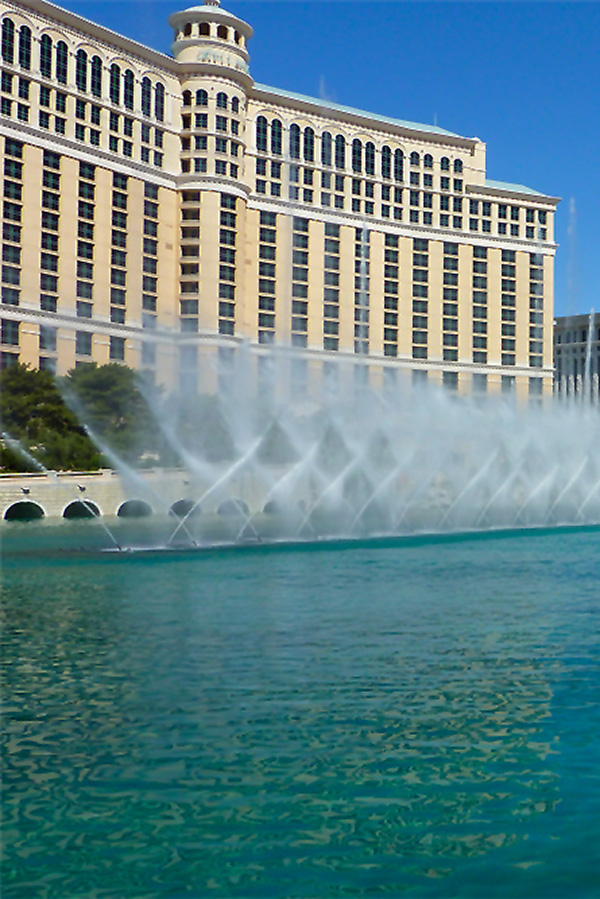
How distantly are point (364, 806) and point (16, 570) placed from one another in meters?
23.4

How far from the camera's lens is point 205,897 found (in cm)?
861

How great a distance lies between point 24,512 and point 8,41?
174ft

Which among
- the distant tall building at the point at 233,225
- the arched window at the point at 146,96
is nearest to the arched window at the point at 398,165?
the distant tall building at the point at 233,225

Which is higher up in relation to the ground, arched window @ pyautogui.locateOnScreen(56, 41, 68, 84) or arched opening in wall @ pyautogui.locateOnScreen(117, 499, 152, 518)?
arched window @ pyautogui.locateOnScreen(56, 41, 68, 84)

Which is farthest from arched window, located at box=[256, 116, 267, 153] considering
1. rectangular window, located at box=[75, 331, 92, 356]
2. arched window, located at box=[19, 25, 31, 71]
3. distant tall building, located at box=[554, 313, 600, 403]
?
distant tall building, located at box=[554, 313, 600, 403]

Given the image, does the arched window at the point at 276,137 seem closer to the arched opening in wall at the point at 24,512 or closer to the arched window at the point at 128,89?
the arched window at the point at 128,89

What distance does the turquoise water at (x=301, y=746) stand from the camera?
9.16m

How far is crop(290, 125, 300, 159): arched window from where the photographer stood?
117 m

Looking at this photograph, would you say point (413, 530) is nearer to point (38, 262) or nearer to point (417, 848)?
point (417, 848)

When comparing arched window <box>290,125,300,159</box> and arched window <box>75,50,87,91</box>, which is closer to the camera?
arched window <box>75,50,87,91</box>

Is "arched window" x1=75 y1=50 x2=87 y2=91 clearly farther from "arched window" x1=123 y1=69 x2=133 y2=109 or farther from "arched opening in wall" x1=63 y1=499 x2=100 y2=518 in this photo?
"arched opening in wall" x1=63 y1=499 x2=100 y2=518

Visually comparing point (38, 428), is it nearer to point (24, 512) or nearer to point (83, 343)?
point (24, 512)

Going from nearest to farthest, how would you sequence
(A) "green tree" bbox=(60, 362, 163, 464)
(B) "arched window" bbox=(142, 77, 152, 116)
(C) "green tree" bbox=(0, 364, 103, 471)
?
(C) "green tree" bbox=(0, 364, 103, 471), (A) "green tree" bbox=(60, 362, 163, 464), (B) "arched window" bbox=(142, 77, 152, 116)

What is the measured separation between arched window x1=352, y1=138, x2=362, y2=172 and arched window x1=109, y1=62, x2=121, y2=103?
1257 inches
